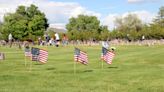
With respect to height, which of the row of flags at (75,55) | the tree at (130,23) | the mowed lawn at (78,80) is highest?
the tree at (130,23)

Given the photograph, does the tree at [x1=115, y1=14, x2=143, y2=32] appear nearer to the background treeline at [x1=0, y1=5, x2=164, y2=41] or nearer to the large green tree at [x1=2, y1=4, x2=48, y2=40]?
the background treeline at [x1=0, y1=5, x2=164, y2=41]

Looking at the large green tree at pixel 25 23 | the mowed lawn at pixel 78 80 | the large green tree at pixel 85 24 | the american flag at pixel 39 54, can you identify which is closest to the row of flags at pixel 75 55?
the american flag at pixel 39 54

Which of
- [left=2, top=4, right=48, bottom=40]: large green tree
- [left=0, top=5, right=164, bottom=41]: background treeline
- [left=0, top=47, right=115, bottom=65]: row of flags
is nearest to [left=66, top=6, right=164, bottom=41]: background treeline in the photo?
[left=0, top=5, right=164, bottom=41]: background treeline

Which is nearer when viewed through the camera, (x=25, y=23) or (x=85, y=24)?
(x=25, y=23)

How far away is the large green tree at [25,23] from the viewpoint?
375 feet

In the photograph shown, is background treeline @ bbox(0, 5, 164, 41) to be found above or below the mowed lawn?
above

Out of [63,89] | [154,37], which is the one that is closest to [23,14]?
[154,37]

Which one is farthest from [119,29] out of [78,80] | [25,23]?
[78,80]

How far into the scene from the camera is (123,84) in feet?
64.0

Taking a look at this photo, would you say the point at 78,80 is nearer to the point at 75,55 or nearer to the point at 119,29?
the point at 75,55

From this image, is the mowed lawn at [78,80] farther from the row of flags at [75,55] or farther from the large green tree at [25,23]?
the large green tree at [25,23]

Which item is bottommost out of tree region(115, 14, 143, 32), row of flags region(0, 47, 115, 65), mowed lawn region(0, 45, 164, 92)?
mowed lawn region(0, 45, 164, 92)

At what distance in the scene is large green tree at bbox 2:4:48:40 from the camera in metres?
114

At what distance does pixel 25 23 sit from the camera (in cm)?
11762
